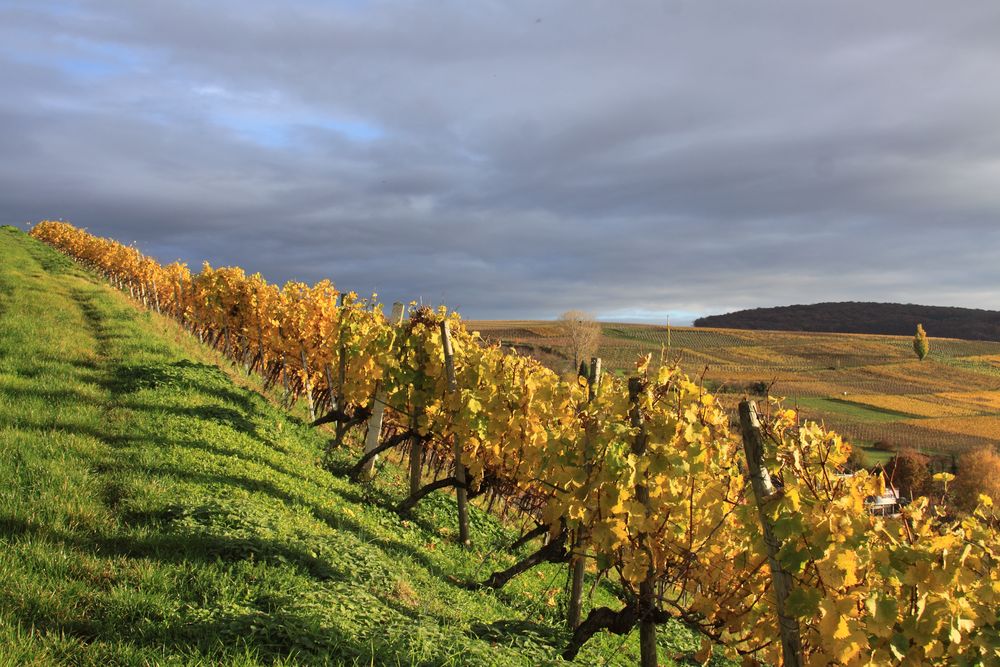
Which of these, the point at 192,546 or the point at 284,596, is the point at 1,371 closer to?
the point at 192,546

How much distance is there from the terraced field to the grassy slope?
131 ft

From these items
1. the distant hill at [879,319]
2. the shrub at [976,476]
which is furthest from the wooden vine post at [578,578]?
the distant hill at [879,319]

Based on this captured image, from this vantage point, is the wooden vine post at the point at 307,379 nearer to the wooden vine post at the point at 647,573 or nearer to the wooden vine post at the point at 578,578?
the wooden vine post at the point at 578,578

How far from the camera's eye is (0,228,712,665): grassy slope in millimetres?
3701

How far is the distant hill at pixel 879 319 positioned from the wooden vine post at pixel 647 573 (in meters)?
191

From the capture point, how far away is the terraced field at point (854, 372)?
63.8 metres

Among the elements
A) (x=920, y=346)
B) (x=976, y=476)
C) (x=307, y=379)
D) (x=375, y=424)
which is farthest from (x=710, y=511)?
(x=920, y=346)

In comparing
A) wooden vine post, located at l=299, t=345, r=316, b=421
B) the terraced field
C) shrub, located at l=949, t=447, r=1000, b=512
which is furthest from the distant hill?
wooden vine post, located at l=299, t=345, r=316, b=421

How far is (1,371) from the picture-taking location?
30.5 ft

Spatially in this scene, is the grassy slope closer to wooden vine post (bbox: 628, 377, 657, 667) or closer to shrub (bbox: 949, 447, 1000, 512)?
wooden vine post (bbox: 628, 377, 657, 667)

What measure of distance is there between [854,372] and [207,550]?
353ft

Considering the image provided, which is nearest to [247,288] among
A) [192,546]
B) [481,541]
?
[481,541]

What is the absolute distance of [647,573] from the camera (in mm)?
5340

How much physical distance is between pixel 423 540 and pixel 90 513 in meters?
4.26
